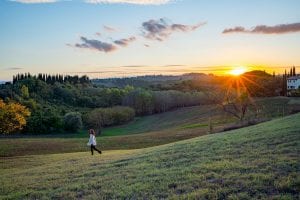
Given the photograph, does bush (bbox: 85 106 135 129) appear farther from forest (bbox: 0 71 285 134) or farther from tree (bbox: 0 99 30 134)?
tree (bbox: 0 99 30 134)

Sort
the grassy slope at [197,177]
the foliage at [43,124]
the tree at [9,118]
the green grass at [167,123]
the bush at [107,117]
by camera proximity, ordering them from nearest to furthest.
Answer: the grassy slope at [197,177] → the tree at [9,118] → the green grass at [167,123] → the foliage at [43,124] → the bush at [107,117]

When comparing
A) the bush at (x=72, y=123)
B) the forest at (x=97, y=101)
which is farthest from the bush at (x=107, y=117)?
the bush at (x=72, y=123)

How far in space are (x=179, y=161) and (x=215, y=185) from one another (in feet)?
18.3

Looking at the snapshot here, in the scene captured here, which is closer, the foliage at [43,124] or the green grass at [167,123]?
the green grass at [167,123]

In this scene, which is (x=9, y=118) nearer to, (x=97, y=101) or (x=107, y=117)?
(x=107, y=117)

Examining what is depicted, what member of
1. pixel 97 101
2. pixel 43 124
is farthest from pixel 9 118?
pixel 97 101

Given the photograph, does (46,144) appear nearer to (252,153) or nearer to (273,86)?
(252,153)

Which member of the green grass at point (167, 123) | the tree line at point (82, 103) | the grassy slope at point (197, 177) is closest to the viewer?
the grassy slope at point (197, 177)

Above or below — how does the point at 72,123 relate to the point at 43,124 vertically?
below

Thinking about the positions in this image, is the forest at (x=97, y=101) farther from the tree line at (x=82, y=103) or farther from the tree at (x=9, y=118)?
the tree at (x=9, y=118)

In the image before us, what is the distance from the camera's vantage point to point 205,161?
16.5 meters

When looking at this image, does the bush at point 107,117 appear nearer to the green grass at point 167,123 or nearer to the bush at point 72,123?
the green grass at point 167,123

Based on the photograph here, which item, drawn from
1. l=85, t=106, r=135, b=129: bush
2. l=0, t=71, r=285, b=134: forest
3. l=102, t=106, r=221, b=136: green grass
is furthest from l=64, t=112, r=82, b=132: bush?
l=85, t=106, r=135, b=129: bush

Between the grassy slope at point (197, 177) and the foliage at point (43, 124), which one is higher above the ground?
the grassy slope at point (197, 177)
